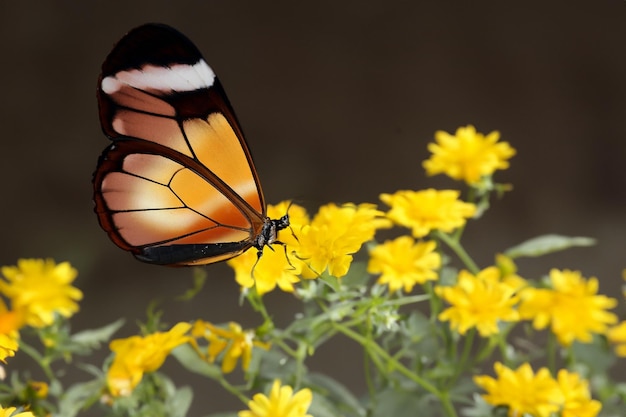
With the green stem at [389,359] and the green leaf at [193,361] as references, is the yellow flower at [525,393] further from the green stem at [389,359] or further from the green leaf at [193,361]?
the green leaf at [193,361]

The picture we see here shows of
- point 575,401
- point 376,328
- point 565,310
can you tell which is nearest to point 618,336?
point 565,310

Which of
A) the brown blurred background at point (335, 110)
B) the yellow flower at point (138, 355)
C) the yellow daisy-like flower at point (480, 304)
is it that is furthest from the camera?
the brown blurred background at point (335, 110)

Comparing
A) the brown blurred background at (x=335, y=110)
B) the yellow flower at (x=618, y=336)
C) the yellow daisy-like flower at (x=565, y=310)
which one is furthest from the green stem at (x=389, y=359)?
the brown blurred background at (x=335, y=110)

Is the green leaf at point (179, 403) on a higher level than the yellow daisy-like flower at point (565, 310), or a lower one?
lower

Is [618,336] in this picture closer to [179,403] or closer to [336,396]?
[336,396]

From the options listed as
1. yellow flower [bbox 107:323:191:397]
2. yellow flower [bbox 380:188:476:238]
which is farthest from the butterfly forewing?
yellow flower [bbox 380:188:476:238]

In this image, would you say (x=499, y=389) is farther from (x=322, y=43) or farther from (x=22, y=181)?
(x=22, y=181)

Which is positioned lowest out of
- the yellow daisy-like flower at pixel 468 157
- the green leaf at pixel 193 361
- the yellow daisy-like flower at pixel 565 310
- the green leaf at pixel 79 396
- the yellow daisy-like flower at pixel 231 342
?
the green leaf at pixel 79 396

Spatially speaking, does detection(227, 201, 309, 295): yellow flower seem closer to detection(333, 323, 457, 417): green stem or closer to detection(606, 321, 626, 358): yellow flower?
detection(333, 323, 457, 417): green stem
